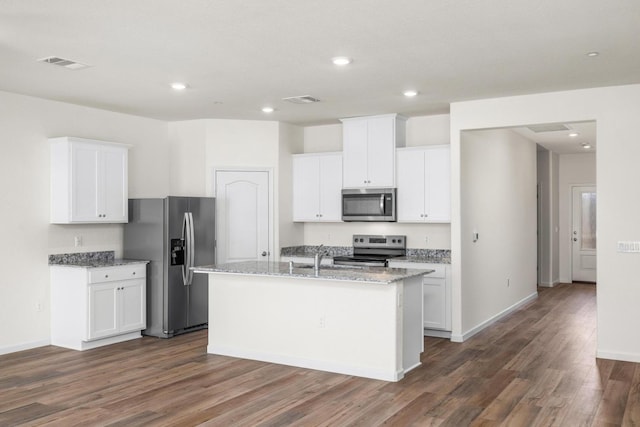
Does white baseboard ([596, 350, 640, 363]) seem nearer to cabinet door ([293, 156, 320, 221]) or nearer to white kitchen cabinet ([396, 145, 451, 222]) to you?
white kitchen cabinet ([396, 145, 451, 222])

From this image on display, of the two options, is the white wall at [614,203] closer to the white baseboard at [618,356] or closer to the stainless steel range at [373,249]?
the white baseboard at [618,356]

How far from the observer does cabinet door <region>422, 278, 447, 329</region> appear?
662 cm

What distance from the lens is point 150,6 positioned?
3.46 meters

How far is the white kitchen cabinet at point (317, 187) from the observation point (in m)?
7.66

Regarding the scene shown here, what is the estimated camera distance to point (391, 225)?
7.62 meters

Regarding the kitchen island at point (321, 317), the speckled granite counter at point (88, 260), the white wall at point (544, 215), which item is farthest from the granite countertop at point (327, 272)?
the white wall at point (544, 215)

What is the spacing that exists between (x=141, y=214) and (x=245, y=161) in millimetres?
1521

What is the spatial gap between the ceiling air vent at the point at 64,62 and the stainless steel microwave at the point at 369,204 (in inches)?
142

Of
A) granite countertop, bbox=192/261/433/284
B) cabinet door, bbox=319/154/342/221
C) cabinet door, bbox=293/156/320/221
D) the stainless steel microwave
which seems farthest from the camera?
cabinet door, bbox=293/156/320/221

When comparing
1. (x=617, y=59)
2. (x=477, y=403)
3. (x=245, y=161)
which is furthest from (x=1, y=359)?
(x=617, y=59)

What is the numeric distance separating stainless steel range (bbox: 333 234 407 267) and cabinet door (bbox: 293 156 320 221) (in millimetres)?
676

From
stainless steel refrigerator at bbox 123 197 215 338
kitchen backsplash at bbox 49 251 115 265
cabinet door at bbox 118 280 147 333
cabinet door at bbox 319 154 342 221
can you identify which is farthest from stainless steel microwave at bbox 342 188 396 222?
kitchen backsplash at bbox 49 251 115 265

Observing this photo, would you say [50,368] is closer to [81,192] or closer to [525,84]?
[81,192]

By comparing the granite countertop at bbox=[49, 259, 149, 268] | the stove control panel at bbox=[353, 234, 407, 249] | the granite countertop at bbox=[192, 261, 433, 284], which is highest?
the stove control panel at bbox=[353, 234, 407, 249]
